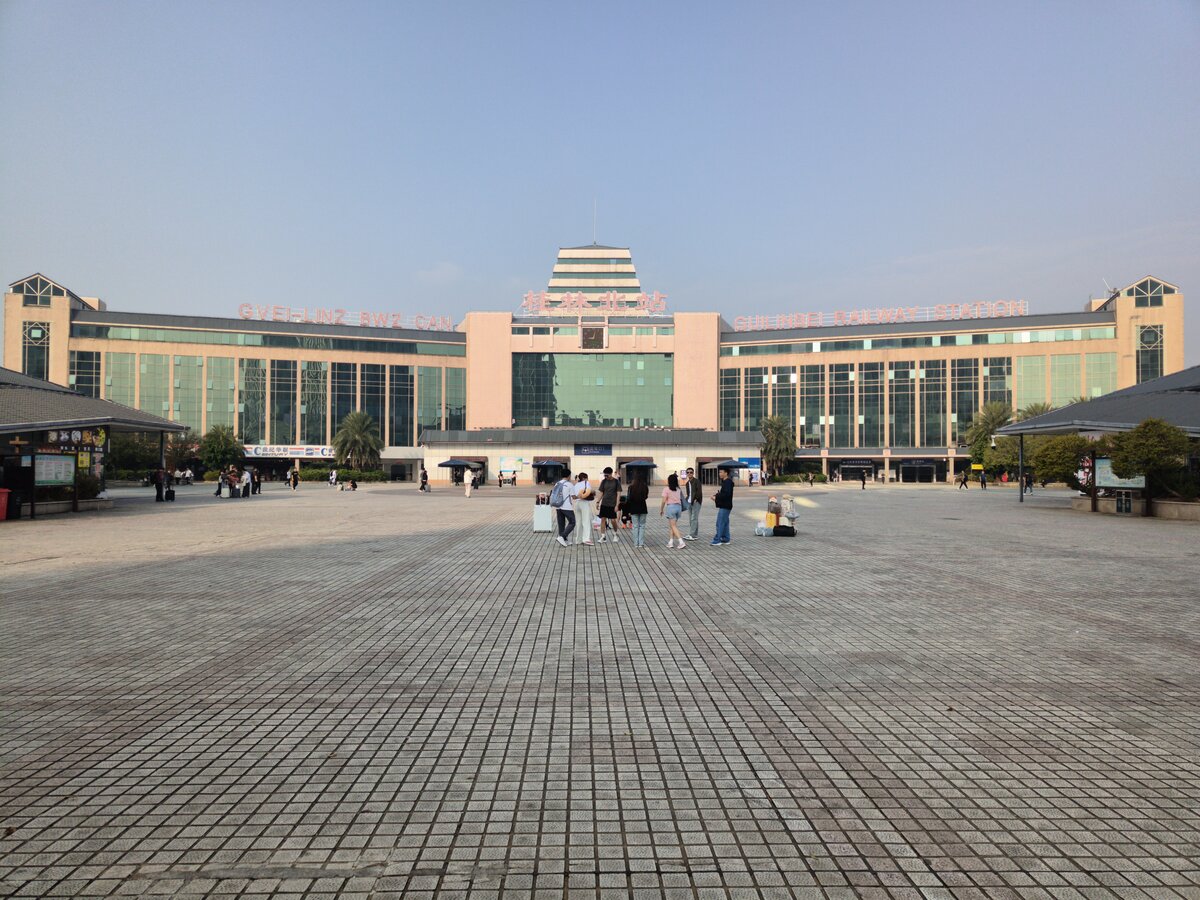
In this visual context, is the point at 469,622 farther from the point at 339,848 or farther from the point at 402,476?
the point at 402,476

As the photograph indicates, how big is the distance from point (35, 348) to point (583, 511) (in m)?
96.2

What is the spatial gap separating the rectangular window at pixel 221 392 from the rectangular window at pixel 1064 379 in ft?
336

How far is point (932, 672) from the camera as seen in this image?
6656mm

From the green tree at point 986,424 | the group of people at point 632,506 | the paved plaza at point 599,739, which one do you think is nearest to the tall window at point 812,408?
the green tree at point 986,424

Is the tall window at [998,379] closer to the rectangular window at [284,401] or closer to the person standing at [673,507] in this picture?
the person standing at [673,507]

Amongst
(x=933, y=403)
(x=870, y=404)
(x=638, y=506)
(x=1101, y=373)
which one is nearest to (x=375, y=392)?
(x=870, y=404)

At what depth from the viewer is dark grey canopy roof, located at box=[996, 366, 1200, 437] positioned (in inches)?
1075

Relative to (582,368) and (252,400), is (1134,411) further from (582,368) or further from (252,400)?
(252,400)

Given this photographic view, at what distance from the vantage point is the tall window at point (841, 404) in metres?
96.1

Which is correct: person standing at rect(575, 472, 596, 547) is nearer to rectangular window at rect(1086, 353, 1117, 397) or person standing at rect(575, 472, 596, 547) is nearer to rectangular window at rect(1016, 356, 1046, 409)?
rectangular window at rect(1016, 356, 1046, 409)

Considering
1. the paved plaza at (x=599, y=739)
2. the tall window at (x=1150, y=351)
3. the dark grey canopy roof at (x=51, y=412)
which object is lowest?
the paved plaza at (x=599, y=739)

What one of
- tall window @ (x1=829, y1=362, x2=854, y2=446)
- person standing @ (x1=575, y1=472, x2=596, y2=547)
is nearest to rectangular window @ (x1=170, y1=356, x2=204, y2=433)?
tall window @ (x1=829, y1=362, x2=854, y2=446)

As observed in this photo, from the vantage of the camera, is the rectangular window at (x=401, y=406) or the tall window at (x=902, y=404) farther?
the rectangular window at (x=401, y=406)

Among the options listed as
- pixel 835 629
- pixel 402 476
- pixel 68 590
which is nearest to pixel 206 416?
pixel 402 476
